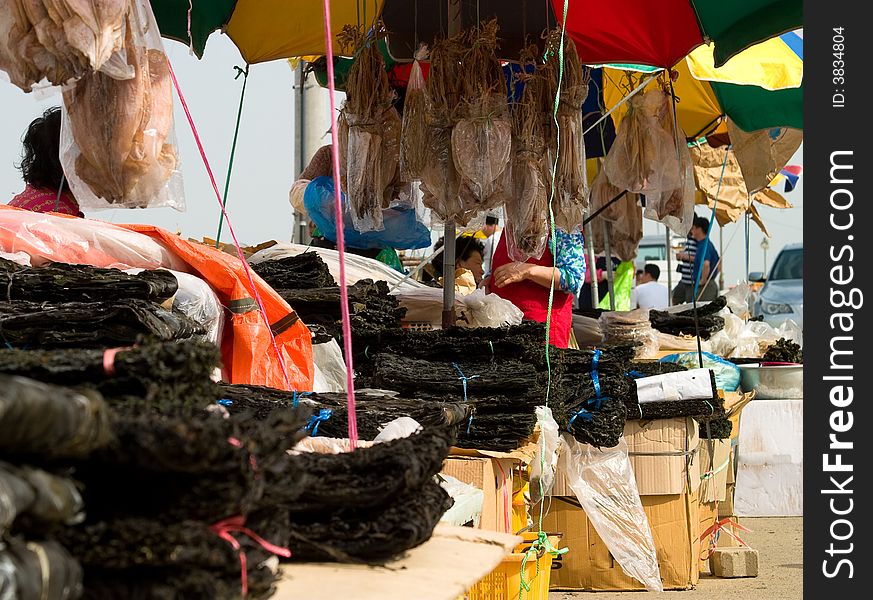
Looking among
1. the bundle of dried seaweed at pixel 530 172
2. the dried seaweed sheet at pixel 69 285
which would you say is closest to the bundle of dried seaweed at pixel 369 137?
the bundle of dried seaweed at pixel 530 172

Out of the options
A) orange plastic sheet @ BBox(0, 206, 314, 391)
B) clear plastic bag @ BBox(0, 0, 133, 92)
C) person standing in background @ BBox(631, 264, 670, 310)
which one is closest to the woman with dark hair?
orange plastic sheet @ BBox(0, 206, 314, 391)

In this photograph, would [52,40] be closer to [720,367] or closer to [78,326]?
[78,326]

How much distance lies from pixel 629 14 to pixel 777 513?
4.11 metres

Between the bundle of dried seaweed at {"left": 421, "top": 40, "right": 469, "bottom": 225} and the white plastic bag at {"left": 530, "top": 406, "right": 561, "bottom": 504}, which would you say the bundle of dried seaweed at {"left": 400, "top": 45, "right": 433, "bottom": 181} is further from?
the white plastic bag at {"left": 530, "top": 406, "right": 561, "bottom": 504}

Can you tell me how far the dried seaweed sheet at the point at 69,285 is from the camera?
9.02 ft

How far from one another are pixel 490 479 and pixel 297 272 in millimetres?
1376

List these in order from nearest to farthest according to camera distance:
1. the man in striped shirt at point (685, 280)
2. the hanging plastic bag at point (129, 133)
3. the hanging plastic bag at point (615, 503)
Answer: the hanging plastic bag at point (129, 133) < the hanging plastic bag at point (615, 503) < the man in striped shirt at point (685, 280)

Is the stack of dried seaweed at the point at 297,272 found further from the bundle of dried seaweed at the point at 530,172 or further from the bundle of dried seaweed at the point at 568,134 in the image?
the bundle of dried seaweed at the point at 568,134

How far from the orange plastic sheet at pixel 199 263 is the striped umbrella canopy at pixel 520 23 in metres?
2.01

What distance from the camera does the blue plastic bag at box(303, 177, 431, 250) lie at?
5.45m

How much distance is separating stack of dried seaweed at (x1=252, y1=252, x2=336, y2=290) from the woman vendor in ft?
3.95

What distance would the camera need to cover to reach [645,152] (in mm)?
5891

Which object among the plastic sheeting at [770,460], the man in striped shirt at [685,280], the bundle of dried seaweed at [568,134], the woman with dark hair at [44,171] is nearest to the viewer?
the woman with dark hair at [44,171]

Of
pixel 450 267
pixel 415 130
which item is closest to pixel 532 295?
pixel 450 267
